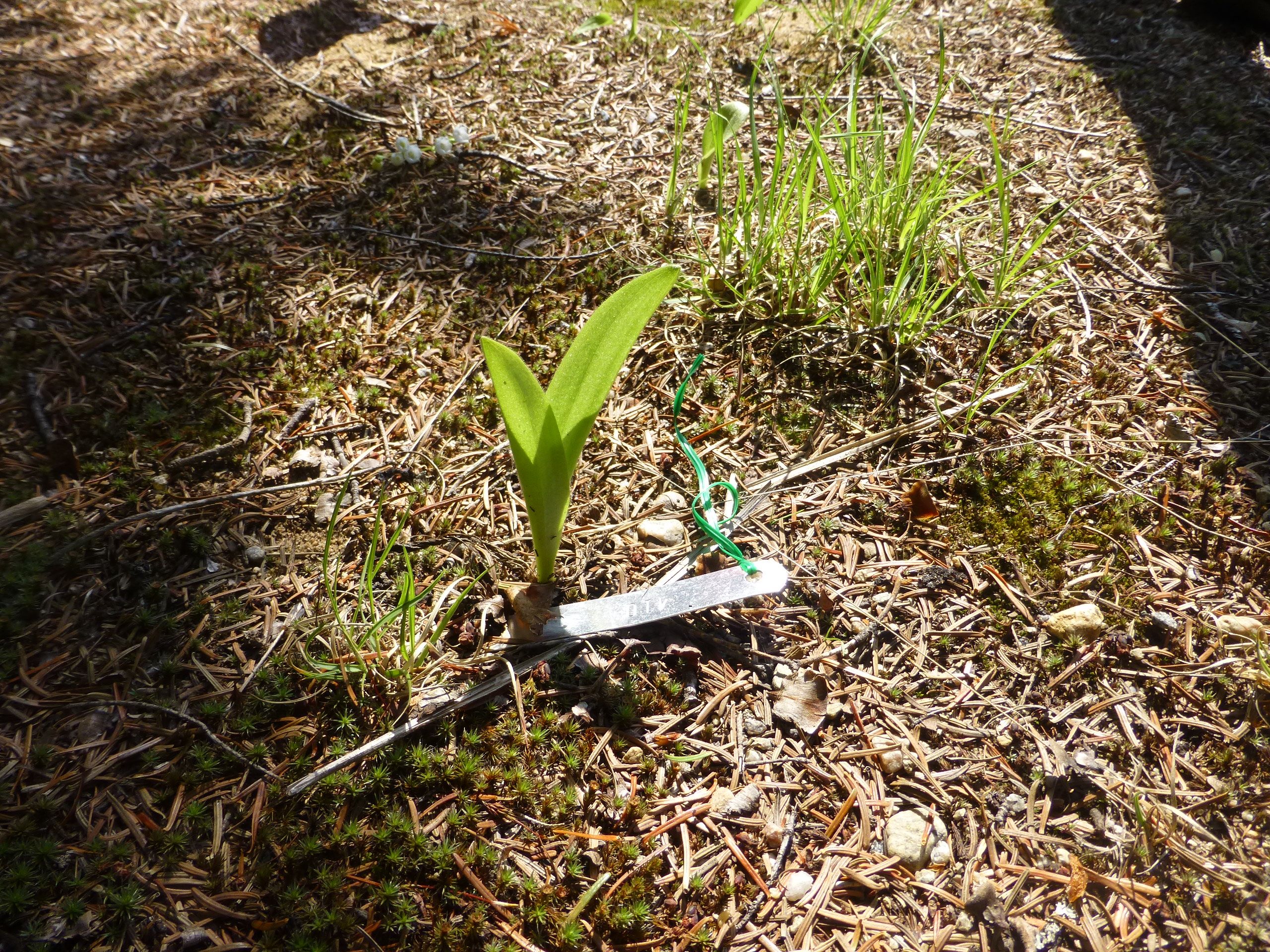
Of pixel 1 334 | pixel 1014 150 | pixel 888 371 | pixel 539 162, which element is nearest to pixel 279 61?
pixel 539 162

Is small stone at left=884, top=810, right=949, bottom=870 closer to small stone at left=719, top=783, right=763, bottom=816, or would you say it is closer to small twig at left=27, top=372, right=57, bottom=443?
small stone at left=719, top=783, right=763, bottom=816

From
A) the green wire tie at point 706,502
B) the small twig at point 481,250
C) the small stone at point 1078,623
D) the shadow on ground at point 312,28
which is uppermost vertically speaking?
the shadow on ground at point 312,28

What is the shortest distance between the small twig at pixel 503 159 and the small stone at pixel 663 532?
1.23 metres

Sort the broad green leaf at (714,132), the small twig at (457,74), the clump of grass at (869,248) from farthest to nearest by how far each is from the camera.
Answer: the small twig at (457,74), the broad green leaf at (714,132), the clump of grass at (869,248)

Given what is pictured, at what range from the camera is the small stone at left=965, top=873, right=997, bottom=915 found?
100 cm

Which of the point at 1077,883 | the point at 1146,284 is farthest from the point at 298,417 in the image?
the point at 1146,284

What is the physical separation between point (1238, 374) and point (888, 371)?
0.83 metres

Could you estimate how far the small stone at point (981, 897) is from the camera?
39.5 inches

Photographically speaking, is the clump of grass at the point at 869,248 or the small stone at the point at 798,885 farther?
the clump of grass at the point at 869,248

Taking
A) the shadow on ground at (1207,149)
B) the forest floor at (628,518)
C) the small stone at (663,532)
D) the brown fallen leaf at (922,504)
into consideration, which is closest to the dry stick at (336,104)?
the forest floor at (628,518)

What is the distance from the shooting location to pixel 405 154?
2.04 m

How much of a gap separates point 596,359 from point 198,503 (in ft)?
2.85

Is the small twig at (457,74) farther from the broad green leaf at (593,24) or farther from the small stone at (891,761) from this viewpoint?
the small stone at (891,761)

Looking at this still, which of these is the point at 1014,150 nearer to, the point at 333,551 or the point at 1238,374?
the point at 1238,374
